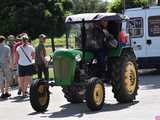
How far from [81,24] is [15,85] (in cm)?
842

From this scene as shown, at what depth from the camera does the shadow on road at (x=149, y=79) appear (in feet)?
65.6

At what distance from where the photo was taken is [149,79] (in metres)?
22.8

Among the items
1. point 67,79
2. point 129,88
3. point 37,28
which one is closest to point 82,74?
point 67,79

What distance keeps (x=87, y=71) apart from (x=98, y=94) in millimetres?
939

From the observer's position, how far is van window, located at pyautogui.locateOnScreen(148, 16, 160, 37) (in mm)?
24141

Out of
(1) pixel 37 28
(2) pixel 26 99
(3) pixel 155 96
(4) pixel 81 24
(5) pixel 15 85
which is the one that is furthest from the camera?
(1) pixel 37 28

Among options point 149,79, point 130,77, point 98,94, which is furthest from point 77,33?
point 149,79

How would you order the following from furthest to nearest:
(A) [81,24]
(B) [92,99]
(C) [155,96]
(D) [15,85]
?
(D) [15,85] < (C) [155,96] < (A) [81,24] < (B) [92,99]

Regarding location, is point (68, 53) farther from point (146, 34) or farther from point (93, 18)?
point (146, 34)

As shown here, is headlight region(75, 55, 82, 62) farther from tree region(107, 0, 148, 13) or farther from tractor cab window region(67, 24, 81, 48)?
tree region(107, 0, 148, 13)

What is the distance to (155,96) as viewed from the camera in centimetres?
1694

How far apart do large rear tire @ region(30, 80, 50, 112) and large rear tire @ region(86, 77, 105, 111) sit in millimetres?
1302

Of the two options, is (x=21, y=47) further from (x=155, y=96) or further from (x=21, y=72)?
(x=155, y=96)

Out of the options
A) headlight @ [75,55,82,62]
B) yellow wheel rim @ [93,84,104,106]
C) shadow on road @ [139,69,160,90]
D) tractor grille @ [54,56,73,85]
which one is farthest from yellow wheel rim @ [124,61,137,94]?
shadow on road @ [139,69,160,90]
